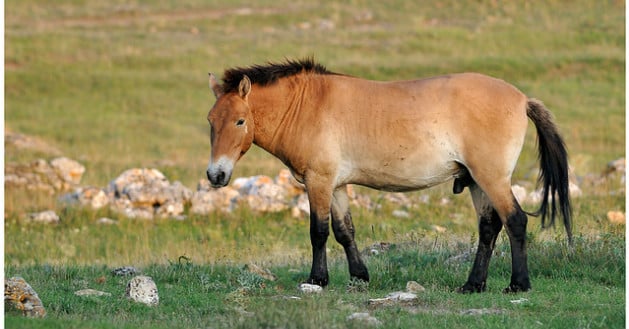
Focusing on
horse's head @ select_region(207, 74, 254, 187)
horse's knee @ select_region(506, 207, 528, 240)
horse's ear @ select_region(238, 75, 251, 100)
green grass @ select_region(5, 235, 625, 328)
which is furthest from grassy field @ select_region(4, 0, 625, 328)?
horse's ear @ select_region(238, 75, 251, 100)

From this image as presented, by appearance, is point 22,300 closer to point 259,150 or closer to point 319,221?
point 319,221

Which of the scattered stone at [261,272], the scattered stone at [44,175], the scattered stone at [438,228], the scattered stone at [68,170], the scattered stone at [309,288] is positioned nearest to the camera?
the scattered stone at [309,288]

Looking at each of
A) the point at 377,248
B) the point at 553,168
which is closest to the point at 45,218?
the point at 377,248

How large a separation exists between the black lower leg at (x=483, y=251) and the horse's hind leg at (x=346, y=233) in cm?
110

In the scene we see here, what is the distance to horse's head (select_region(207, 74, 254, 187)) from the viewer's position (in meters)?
10.7

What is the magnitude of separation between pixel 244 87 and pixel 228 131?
1.58ft

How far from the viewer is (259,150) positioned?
98.9 feet

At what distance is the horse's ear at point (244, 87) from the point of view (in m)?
11.0

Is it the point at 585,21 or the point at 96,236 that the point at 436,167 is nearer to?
the point at 96,236

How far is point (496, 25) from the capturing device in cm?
4788

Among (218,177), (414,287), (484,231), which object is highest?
(218,177)

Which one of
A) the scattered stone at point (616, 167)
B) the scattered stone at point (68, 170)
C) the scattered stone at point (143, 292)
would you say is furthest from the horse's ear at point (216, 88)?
the scattered stone at point (616, 167)

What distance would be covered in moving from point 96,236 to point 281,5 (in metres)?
41.0

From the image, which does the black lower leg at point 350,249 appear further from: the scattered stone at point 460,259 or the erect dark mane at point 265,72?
the erect dark mane at point 265,72
